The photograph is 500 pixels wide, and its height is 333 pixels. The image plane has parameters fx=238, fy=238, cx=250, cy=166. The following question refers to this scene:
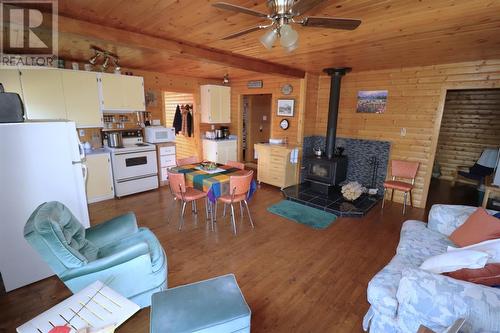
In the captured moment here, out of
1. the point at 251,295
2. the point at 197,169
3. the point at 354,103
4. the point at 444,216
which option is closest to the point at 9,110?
the point at 197,169

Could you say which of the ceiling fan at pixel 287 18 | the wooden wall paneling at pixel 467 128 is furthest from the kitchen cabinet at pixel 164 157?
the wooden wall paneling at pixel 467 128

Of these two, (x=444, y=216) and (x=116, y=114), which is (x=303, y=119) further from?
(x=116, y=114)

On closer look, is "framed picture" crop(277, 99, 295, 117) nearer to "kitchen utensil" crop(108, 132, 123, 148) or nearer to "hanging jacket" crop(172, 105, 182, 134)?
"hanging jacket" crop(172, 105, 182, 134)

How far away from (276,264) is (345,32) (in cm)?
253

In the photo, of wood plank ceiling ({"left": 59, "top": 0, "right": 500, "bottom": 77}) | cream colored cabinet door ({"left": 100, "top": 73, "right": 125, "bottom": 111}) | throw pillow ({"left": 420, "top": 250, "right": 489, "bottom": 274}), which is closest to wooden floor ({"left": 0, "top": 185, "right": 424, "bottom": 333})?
throw pillow ({"left": 420, "top": 250, "right": 489, "bottom": 274})

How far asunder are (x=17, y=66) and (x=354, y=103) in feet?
18.4

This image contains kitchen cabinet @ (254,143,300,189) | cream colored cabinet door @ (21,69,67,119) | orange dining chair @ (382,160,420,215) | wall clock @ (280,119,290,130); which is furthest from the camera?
wall clock @ (280,119,290,130)

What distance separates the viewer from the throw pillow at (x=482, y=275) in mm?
1486

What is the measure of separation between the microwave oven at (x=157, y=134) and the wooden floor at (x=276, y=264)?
1516 mm

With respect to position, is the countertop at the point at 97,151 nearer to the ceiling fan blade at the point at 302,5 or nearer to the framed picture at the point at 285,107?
the framed picture at the point at 285,107

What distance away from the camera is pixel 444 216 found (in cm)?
240

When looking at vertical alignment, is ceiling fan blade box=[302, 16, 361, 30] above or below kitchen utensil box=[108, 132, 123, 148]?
above

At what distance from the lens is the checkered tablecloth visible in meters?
3.02

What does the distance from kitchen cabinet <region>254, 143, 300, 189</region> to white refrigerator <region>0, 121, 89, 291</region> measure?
3.41 m
